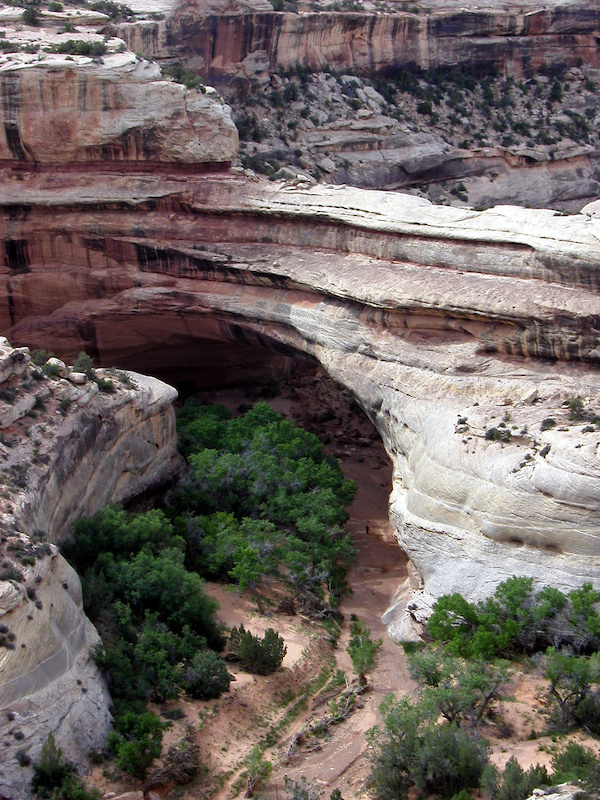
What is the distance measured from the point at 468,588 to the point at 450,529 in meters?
1.25

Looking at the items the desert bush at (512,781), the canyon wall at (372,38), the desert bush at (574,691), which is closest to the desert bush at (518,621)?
the desert bush at (574,691)

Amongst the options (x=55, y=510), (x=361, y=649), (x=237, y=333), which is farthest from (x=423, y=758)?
(x=237, y=333)

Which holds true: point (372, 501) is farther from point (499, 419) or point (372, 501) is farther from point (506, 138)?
point (506, 138)

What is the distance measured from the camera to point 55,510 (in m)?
19.2

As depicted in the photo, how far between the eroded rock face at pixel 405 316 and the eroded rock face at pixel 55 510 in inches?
169

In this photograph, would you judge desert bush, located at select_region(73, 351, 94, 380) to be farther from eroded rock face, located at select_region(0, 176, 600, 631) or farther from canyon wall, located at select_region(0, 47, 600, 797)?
eroded rock face, located at select_region(0, 176, 600, 631)

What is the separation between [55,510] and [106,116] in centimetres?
1259

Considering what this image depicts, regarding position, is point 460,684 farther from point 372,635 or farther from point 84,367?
point 84,367

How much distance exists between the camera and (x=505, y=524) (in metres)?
17.9

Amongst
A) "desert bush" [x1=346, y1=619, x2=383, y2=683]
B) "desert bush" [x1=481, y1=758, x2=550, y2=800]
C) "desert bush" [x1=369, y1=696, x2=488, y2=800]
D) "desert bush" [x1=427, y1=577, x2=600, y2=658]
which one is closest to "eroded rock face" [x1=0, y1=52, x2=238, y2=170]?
"desert bush" [x1=346, y1=619, x2=383, y2=683]

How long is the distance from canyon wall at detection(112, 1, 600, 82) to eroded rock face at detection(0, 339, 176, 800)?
61.4ft

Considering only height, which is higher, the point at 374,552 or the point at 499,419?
the point at 499,419

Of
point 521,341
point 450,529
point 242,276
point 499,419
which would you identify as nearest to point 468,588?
point 450,529

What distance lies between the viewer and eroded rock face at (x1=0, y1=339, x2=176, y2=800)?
14.8m
